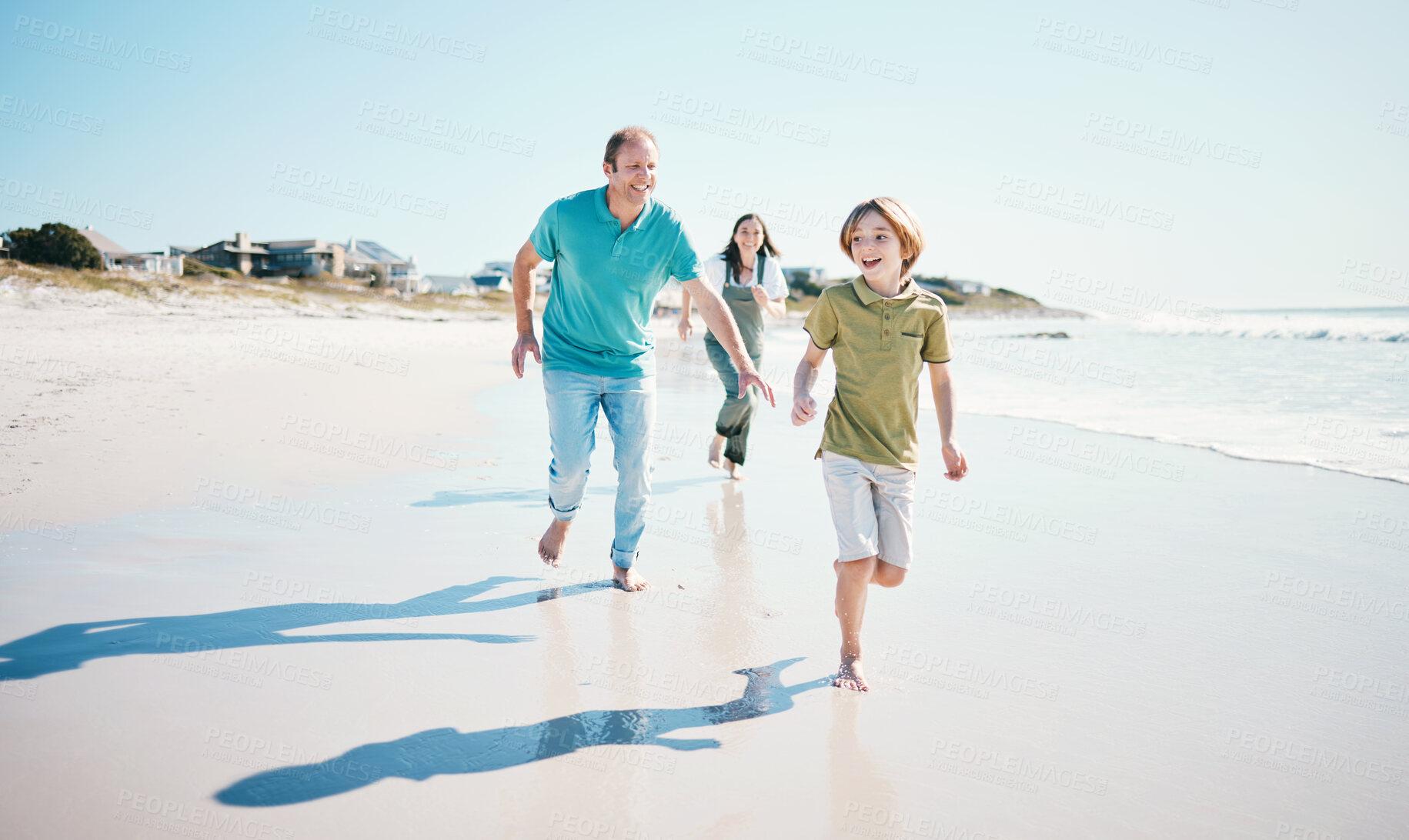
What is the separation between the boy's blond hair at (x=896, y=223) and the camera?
2.89 m

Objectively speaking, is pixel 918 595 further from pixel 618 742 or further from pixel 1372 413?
pixel 1372 413

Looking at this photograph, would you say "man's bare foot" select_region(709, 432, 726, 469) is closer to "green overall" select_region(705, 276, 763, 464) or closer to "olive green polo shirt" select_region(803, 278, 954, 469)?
"green overall" select_region(705, 276, 763, 464)

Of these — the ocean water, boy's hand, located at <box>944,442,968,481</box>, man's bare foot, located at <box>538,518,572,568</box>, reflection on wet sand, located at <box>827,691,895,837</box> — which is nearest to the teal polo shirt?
man's bare foot, located at <box>538,518,572,568</box>

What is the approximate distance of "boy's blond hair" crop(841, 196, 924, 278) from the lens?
2.89 metres

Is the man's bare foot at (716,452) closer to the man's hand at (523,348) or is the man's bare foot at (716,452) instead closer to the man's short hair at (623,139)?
the man's hand at (523,348)

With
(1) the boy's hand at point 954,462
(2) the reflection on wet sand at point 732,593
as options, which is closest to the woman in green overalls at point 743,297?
(2) the reflection on wet sand at point 732,593

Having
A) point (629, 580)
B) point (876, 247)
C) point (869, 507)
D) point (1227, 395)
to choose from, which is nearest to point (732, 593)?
point (629, 580)

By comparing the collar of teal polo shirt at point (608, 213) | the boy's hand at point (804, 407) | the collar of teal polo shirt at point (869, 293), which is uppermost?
the collar of teal polo shirt at point (608, 213)

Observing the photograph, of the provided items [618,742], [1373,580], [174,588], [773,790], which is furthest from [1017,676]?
[174,588]

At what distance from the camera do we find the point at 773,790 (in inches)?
90.4

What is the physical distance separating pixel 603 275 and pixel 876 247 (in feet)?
4.23

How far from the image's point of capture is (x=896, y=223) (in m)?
2.89

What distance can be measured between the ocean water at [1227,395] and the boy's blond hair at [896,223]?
5.62 metres

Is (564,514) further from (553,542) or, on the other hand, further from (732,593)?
(732,593)
